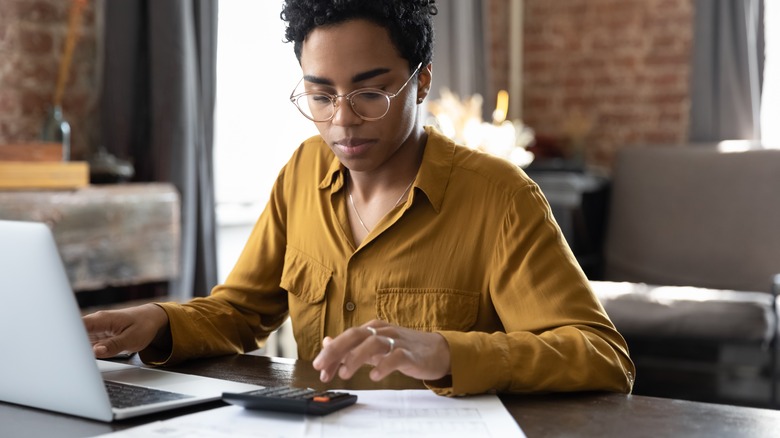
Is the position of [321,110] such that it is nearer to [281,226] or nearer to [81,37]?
[281,226]

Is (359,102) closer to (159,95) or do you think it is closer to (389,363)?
(389,363)

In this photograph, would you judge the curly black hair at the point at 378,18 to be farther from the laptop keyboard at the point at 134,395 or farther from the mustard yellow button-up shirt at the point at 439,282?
the laptop keyboard at the point at 134,395

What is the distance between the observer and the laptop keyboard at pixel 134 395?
108cm

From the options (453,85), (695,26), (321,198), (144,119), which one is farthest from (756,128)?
(321,198)

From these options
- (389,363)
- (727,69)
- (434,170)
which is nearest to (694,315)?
(727,69)

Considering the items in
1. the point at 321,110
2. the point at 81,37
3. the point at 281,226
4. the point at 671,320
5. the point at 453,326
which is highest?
the point at 81,37

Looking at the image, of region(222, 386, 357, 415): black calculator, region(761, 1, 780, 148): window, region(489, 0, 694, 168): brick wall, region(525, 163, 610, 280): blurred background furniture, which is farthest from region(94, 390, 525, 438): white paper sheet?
region(489, 0, 694, 168): brick wall

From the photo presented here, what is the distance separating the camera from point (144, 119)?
3260mm

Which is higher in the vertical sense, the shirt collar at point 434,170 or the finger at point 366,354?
the shirt collar at point 434,170

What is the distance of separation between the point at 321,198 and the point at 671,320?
6.48 feet

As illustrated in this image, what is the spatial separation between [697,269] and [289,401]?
131 inches

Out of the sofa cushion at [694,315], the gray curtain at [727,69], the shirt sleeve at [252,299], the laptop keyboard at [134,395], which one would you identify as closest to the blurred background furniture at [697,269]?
the sofa cushion at [694,315]

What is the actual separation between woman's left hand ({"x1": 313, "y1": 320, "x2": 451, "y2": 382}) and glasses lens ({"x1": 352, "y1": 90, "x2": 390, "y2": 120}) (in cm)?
38

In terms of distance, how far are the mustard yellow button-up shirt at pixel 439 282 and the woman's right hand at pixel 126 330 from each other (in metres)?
0.02
